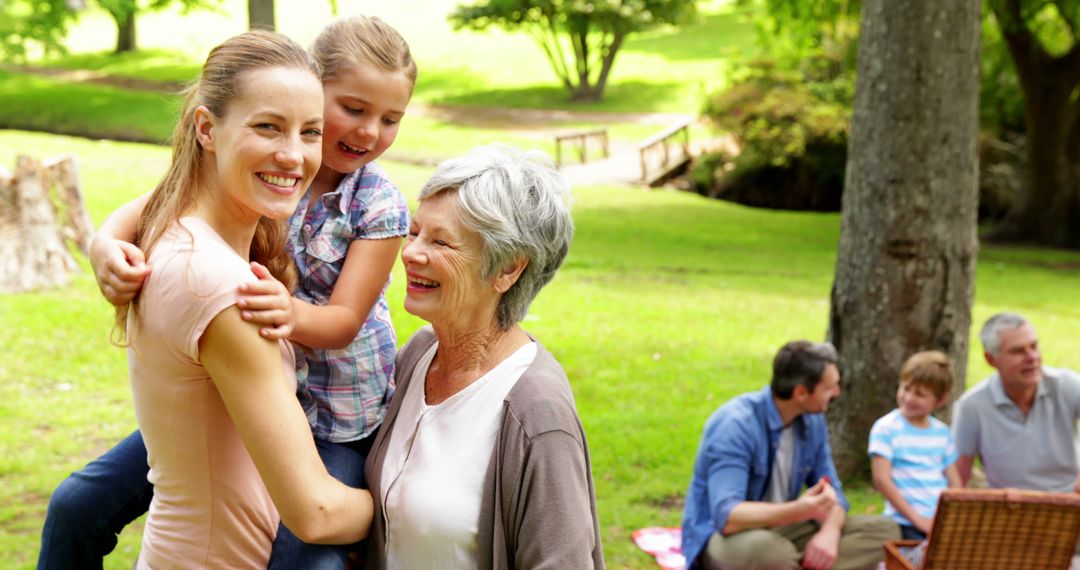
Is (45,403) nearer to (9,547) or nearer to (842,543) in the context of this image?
(9,547)

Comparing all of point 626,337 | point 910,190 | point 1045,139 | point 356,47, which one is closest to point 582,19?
point 1045,139

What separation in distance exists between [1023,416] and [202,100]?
520cm

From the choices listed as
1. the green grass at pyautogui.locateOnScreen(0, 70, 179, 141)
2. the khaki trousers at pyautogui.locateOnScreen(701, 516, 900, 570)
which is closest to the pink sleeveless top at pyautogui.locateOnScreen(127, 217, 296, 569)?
the khaki trousers at pyautogui.locateOnScreen(701, 516, 900, 570)

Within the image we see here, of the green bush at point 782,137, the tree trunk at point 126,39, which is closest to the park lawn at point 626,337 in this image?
the green bush at point 782,137

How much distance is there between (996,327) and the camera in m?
6.28

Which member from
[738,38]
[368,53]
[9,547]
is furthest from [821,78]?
[368,53]

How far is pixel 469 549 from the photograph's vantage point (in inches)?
103

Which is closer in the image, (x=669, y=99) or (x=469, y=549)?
(x=469, y=549)

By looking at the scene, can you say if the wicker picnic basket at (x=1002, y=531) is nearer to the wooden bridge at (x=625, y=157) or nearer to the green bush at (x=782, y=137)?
the green bush at (x=782, y=137)

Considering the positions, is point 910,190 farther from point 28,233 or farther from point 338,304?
point 28,233

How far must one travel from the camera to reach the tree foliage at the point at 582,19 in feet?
111

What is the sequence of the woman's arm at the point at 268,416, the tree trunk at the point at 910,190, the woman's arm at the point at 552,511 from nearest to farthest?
1. the woman's arm at the point at 268,416
2. the woman's arm at the point at 552,511
3. the tree trunk at the point at 910,190

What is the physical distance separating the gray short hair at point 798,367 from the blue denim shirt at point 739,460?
111mm

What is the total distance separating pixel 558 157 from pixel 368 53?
25057 mm
